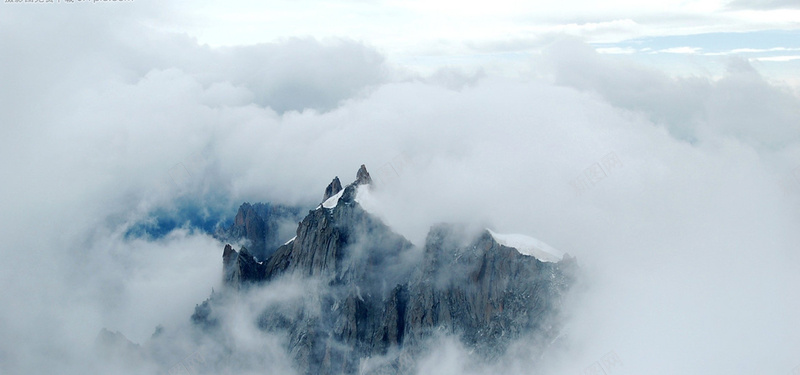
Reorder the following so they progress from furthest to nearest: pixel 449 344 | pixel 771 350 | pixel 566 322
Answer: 1. pixel 449 344
2. pixel 566 322
3. pixel 771 350

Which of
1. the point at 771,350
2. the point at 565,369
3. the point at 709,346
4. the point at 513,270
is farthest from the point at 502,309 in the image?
the point at 771,350

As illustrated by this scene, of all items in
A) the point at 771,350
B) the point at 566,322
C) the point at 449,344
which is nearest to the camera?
the point at 771,350

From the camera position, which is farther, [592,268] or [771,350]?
[592,268]

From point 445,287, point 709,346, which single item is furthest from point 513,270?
point 709,346

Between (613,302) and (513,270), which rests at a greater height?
(513,270)

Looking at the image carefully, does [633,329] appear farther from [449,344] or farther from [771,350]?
[449,344]

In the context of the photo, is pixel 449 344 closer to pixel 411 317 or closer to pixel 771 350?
pixel 411 317

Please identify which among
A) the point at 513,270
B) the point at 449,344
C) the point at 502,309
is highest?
the point at 513,270
